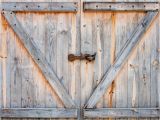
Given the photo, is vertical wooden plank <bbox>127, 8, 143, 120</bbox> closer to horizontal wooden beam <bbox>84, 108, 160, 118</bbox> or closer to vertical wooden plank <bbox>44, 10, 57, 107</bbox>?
horizontal wooden beam <bbox>84, 108, 160, 118</bbox>

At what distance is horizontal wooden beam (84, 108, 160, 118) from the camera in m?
5.09

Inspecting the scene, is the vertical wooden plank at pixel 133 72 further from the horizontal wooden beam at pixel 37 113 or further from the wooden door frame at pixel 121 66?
the horizontal wooden beam at pixel 37 113

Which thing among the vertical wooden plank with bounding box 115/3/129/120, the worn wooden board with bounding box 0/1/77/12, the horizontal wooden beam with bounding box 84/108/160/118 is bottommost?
the horizontal wooden beam with bounding box 84/108/160/118

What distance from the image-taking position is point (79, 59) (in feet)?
16.8

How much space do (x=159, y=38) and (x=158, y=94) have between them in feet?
2.56

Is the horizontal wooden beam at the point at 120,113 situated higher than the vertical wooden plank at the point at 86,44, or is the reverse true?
the vertical wooden plank at the point at 86,44

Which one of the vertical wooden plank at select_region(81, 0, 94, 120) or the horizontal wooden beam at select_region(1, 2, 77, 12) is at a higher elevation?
the horizontal wooden beam at select_region(1, 2, 77, 12)

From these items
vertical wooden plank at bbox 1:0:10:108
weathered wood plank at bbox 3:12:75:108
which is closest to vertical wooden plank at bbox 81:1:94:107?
weathered wood plank at bbox 3:12:75:108

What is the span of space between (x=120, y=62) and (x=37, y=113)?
52.8 inches

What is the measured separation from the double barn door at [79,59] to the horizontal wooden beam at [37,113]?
0.01 m

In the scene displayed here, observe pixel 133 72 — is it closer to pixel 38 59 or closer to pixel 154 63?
pixel 154 63

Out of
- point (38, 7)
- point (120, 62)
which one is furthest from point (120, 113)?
point (38, 7)

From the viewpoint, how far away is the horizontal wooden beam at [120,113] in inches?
200

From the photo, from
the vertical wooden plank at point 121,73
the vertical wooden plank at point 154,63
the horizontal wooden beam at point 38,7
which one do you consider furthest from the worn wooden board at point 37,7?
the vertical wooden plank at point 154,63
